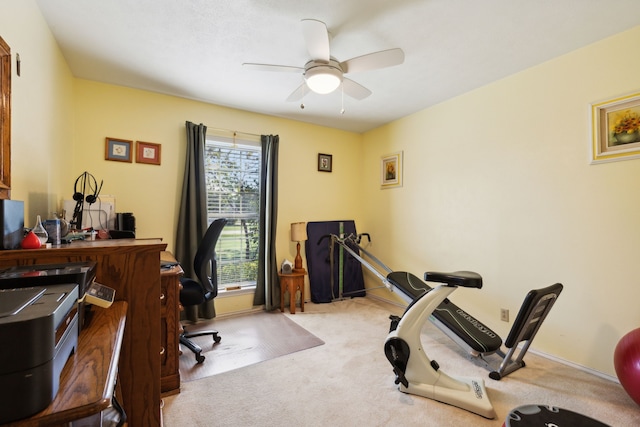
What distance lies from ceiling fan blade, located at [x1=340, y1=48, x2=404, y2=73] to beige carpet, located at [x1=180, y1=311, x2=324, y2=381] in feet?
7.98

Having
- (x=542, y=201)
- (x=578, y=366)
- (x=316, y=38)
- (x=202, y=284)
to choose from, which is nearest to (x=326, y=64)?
(x=316, y=38)

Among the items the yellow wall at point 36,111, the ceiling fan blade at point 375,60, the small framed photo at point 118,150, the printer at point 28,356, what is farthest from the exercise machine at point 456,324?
the small framed photo at point 118,150

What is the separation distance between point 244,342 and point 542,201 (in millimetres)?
3045

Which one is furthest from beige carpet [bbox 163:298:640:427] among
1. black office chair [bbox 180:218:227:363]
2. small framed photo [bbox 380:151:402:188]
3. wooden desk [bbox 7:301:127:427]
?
small framed photo [bbox 380:151:402:188]

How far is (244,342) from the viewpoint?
2.81 m

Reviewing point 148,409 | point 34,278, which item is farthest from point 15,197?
point 148,409

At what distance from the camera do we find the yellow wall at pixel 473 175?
6.86ft

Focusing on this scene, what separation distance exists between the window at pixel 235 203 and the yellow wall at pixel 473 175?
0.28 metres

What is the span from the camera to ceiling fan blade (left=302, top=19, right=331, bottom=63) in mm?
1715

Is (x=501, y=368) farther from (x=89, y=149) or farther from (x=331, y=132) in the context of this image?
(x=89, y=149)

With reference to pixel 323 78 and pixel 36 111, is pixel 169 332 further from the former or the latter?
pixel 323 78

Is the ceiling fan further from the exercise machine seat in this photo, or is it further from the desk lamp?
the desk lamp

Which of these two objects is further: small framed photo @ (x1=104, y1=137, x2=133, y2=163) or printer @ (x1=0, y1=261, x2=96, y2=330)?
small framed photo @ (x1=104, y1=137, x2=133, y2=163)

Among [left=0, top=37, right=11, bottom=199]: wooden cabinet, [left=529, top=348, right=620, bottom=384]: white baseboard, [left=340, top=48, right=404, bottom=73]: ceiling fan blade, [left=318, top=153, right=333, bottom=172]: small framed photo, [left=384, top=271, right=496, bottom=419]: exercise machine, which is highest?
[left=340, top=48, right=404, bottom=73]: ceiling fan blade
